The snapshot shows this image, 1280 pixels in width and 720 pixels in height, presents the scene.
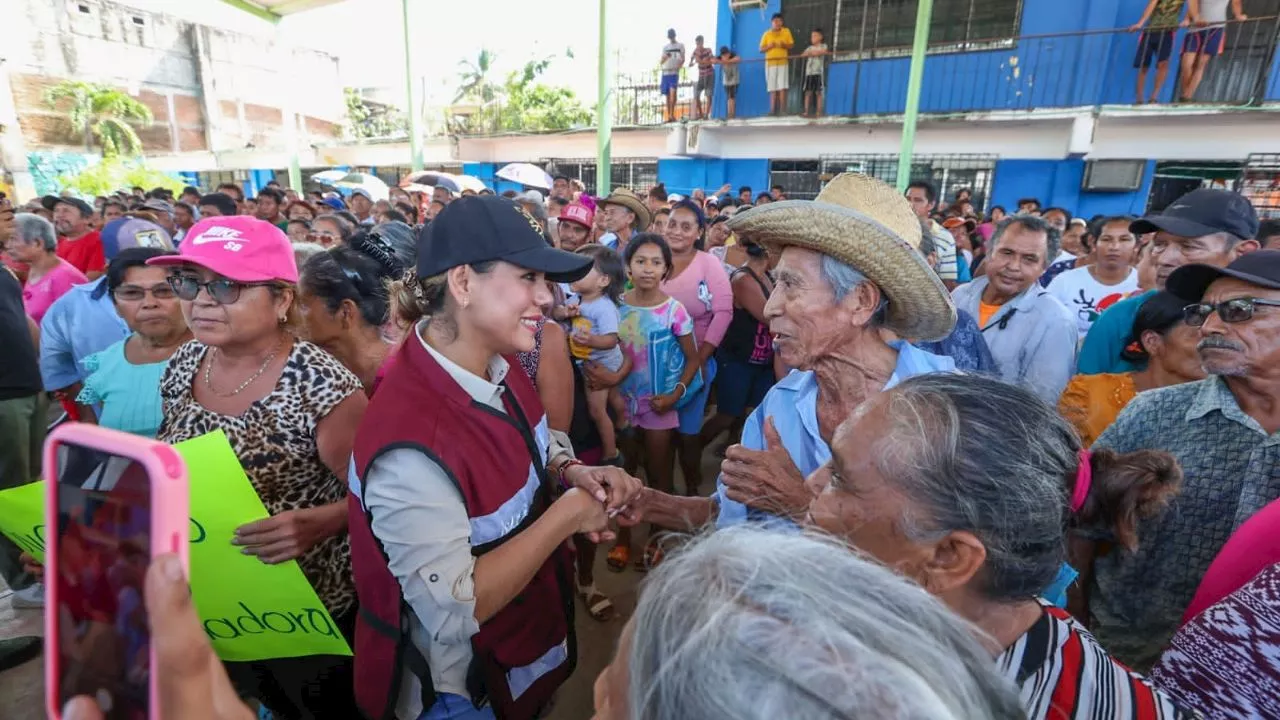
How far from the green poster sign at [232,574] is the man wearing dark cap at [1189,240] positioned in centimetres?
354

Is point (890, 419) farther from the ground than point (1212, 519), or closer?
farther from the ground

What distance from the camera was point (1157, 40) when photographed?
10430 mm

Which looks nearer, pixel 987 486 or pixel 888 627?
pixel 888 627

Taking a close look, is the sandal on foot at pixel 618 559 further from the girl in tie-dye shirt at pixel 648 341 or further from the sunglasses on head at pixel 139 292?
the sunglasses on head at pixel 139 292

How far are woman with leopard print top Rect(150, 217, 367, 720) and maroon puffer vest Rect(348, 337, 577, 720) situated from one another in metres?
0.44

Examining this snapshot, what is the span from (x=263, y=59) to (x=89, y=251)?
35302 mm

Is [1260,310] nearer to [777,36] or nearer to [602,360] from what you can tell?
[602,360]

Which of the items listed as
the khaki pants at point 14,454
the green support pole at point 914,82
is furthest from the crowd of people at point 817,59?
the khaki pants at point 14,454

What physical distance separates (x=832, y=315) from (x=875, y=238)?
0.25m

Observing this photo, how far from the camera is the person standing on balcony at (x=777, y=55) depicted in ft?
43.9

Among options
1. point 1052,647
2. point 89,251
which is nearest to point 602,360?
point 1052,647

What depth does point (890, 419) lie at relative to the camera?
118 cm

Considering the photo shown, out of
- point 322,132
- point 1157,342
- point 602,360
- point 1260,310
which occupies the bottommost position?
point 602,360

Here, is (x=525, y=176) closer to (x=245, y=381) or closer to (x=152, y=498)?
(x=245, y=381)
